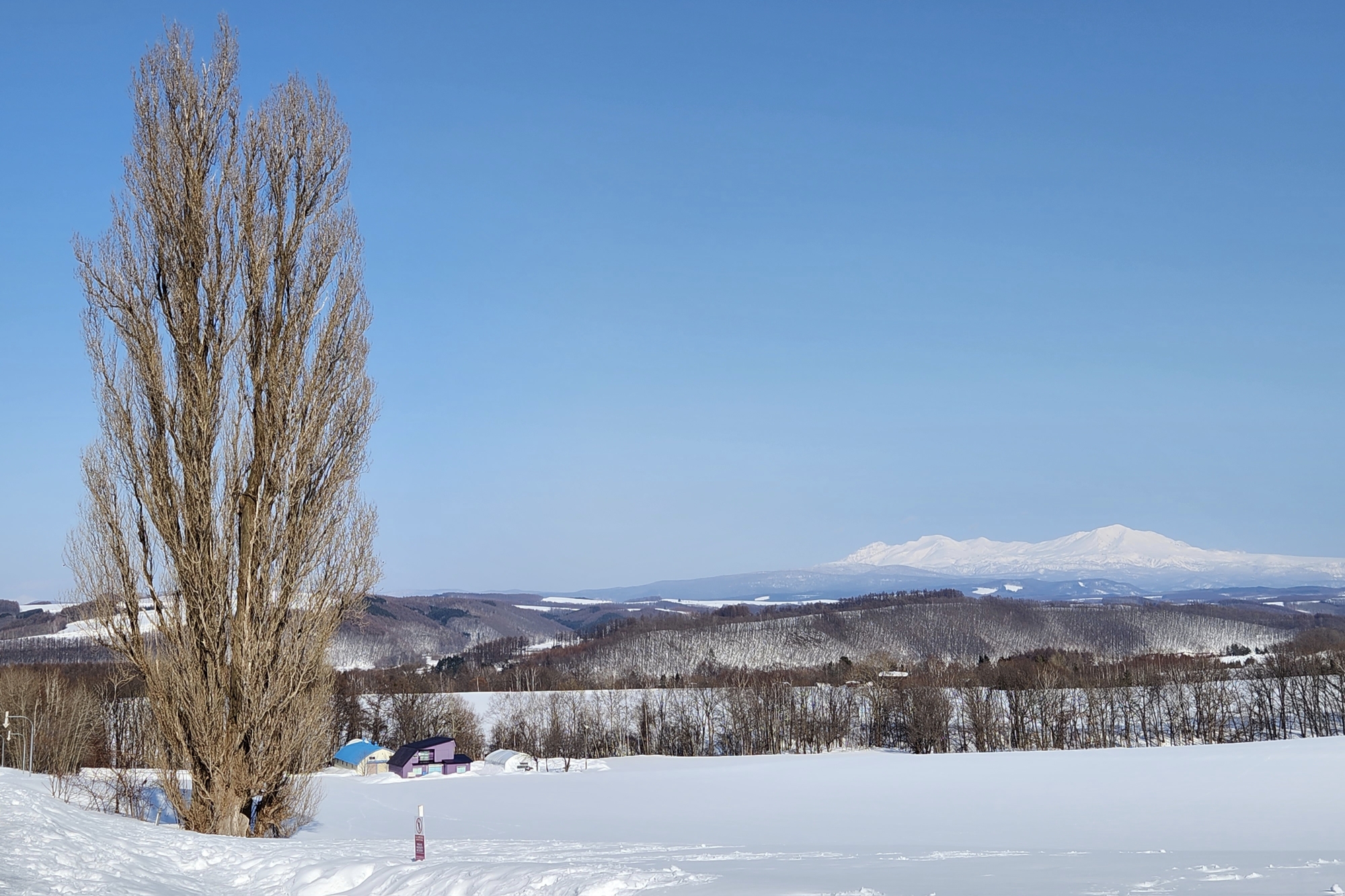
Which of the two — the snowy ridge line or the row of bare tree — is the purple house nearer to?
the row of bare tree

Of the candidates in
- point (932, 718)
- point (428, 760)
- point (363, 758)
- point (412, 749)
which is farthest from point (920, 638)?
point (412, 749)

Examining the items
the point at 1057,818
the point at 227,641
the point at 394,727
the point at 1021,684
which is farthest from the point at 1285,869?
the point at 1021,684

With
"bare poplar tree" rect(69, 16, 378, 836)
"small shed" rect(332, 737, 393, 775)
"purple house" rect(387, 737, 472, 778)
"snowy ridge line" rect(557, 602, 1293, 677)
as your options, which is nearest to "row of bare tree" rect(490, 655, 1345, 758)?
"purple house" rect(387, 737, 472, 778)

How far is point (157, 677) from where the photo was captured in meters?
15.7

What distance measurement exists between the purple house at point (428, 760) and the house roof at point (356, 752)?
2465mm

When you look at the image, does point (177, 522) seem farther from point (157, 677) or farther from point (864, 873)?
point (864, 873)

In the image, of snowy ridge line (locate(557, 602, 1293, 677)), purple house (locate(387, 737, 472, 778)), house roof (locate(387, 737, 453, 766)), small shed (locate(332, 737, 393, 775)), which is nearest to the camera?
purple house (locate(387, 737, 472, 778))

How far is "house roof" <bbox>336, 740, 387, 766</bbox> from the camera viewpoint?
2677 inches

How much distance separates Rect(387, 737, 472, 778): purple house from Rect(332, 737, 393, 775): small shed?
174 cm

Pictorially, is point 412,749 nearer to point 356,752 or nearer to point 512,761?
point 356,752

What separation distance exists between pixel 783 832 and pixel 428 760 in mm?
41310

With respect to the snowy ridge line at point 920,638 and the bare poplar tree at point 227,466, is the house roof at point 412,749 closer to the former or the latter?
the bare poplar tree at point 227,466

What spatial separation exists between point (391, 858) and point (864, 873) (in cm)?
669

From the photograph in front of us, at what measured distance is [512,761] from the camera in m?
66.3
